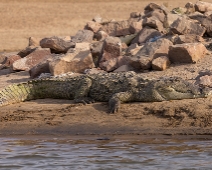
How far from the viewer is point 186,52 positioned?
10.3 metres

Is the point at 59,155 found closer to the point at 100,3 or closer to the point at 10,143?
the point at 10,143

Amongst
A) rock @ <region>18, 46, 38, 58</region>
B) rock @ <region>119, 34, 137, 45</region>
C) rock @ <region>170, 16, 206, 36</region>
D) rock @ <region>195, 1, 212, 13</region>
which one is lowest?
rock @ <region>18, 46, 38, 58</region>

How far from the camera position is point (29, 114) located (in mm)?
8930

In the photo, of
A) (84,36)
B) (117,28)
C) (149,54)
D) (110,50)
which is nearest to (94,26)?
(117,28)

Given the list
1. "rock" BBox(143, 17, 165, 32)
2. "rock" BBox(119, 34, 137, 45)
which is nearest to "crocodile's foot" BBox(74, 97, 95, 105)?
"rock" BBox(119, 34, 137, 45)

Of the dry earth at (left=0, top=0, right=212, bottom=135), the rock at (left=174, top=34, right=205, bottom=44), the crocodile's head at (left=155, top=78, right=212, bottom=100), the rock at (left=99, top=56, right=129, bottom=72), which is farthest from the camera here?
the rock at (left=174, top=34, right=205, bottom=44)

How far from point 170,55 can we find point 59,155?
369cm

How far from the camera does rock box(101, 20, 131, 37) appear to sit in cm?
1432

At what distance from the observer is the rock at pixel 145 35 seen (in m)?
12.7

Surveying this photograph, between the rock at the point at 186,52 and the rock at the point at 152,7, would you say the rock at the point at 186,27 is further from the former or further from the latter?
the rock at the point at 152,7

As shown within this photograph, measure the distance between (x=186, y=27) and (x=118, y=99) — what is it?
11.8ft

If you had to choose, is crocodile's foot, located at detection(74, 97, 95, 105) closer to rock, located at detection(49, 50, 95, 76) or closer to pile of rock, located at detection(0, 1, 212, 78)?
pile of rock, located at detection(0, 1, 212, 78)

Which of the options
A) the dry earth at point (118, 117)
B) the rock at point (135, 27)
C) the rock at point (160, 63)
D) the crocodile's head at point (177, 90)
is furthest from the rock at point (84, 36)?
the crocodile's head at point (177, 90)

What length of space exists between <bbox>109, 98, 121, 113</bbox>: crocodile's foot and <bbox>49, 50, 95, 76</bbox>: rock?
2422 mm
